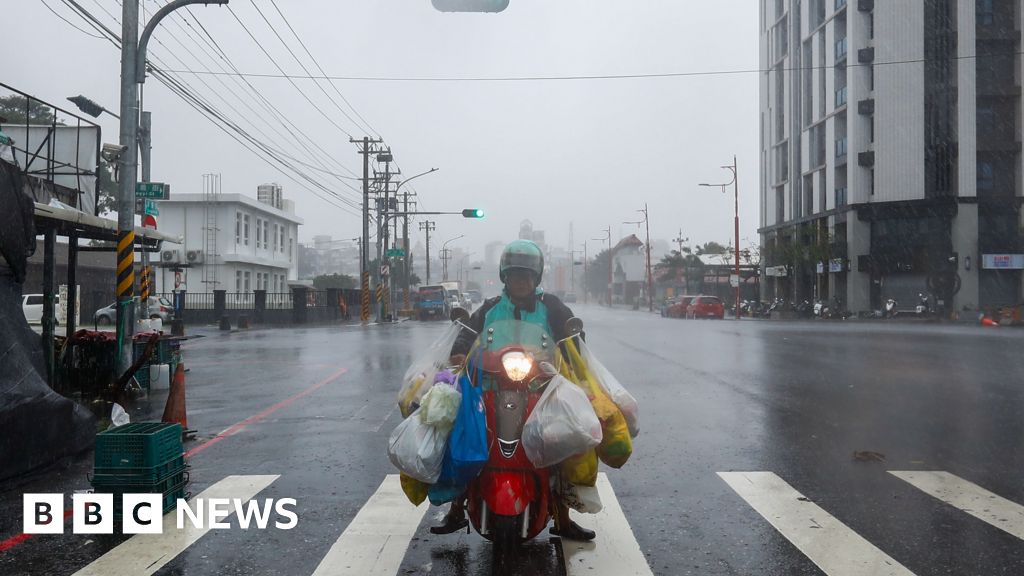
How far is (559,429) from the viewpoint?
4.20m

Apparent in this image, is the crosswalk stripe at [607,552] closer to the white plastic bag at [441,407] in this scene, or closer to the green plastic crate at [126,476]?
the white plastic bag at [441,407]

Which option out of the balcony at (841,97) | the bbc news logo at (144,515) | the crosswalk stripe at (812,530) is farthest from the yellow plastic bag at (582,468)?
the balcony at (841,97)

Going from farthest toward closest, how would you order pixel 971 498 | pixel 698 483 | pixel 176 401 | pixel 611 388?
pixel 176 401 < pixel 698 483 < pixel 971 498 < pixel 611 388

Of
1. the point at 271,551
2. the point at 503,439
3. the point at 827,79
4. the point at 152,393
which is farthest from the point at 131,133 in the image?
the point at 827,79

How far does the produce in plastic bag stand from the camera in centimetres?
466

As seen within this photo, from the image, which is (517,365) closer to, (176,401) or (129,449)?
(129,449)

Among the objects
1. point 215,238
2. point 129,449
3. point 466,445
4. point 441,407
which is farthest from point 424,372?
point 215,238

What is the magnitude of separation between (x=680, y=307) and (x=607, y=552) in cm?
4851

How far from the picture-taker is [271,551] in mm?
4926

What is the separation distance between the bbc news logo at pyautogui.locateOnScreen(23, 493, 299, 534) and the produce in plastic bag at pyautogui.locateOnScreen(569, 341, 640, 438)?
7.63 feet

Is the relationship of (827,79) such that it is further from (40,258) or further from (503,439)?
(503,439)

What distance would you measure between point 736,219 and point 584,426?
48.7 meters

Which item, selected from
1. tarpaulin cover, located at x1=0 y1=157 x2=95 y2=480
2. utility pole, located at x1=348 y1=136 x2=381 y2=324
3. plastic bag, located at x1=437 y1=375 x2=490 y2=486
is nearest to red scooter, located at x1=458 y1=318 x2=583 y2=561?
plastic bag, located at x1=437 y1=375 x2=490 y2=486

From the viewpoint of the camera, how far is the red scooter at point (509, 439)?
4.34 metres
